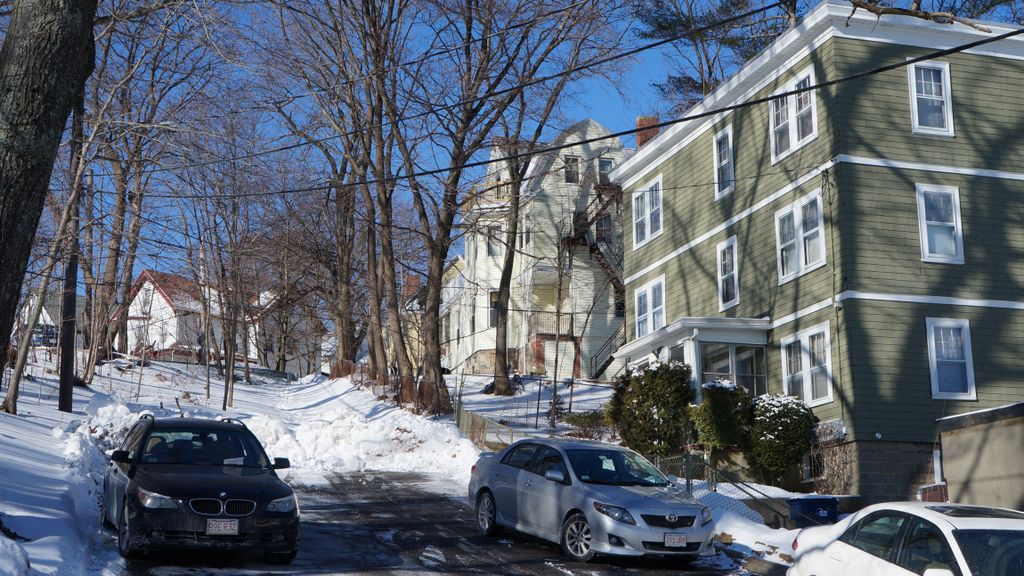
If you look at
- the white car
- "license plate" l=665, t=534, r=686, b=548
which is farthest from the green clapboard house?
the white car

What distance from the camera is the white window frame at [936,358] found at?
Result: 2469 centimetres

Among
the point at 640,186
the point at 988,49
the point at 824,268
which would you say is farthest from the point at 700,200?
the point at 988,49

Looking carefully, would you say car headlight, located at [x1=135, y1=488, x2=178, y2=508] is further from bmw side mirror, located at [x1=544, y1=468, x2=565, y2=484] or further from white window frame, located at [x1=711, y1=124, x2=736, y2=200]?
white window frame, located at [x1=711, y1=124, x2=736, y2=200]

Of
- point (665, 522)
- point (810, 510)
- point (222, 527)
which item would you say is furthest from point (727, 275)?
point (222, 527)

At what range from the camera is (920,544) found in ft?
30.7

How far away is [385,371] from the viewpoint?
137ft

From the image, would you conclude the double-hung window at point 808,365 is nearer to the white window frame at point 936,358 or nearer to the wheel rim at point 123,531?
the white window frame at point 936,358

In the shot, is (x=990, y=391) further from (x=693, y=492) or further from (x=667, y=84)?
Answer: (x=667, y=84)

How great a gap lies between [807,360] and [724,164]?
22.5 ft

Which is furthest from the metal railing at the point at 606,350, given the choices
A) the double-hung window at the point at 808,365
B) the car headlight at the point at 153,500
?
the car headlight at the point at 153,500

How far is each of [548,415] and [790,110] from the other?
497 inches

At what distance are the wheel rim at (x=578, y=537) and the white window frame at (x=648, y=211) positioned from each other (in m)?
20.2

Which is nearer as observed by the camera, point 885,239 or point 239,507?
point 239,507

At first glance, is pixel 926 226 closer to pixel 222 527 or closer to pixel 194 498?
pixel 222 527
